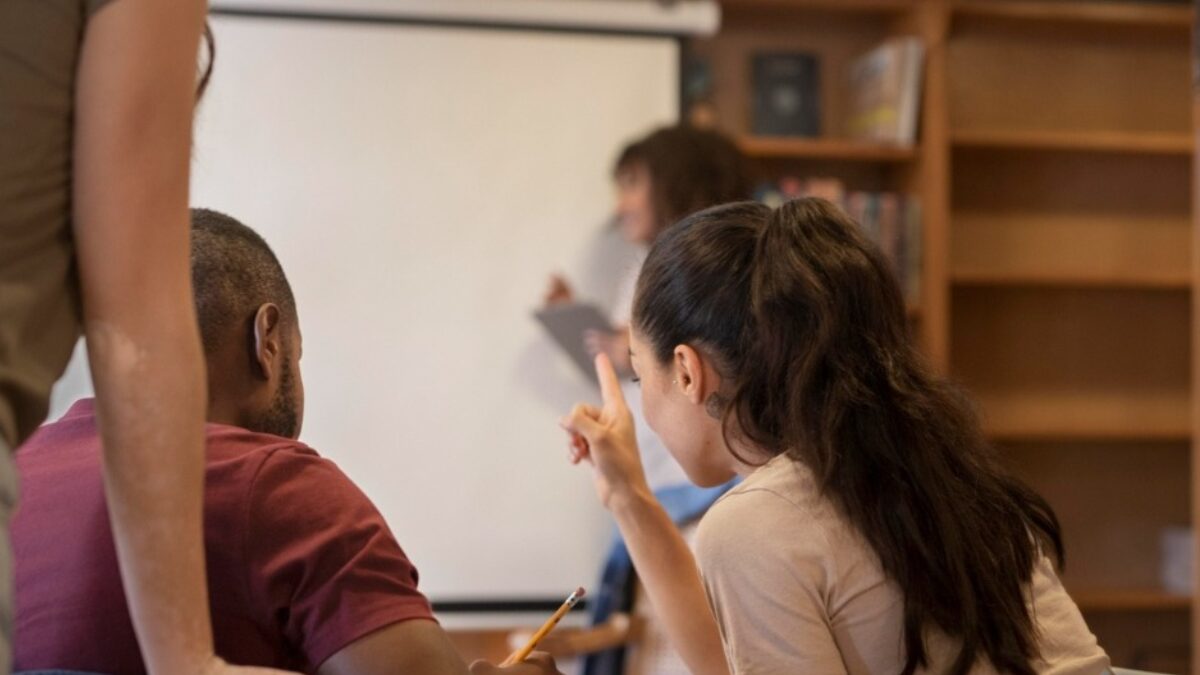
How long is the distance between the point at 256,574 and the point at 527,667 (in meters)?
0.25

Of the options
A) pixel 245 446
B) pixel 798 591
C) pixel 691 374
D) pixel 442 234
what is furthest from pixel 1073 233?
pixel 245 446

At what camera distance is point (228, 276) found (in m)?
1.11

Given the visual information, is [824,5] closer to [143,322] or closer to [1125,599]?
[1125,599]

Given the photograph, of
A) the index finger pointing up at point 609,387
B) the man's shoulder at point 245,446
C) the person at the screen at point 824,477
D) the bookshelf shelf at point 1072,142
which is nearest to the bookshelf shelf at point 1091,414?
the bookshelf shelf at point 1072,142

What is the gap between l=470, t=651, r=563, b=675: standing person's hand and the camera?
3.37ft

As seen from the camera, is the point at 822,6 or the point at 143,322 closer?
the point at 143,322

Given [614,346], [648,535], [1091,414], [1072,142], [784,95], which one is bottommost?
[1091,414]

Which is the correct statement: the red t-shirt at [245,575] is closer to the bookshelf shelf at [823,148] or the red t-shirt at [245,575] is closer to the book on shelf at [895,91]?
the bookshelf shelf at [823,148]

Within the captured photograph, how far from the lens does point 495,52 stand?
3.32 metres

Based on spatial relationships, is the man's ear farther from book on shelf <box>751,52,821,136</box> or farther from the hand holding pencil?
book on shelf <box>751,52,821,136</box>

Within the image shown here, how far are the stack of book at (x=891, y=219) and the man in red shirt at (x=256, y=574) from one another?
8.20 feet

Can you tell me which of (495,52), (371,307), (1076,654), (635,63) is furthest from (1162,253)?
(1076,654)

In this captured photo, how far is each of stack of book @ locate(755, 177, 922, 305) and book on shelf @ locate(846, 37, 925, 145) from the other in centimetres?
16

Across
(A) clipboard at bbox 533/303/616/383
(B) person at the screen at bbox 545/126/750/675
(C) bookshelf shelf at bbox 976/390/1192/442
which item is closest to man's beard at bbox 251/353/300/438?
(B) person at the screen at bbox 545/126/750/675
